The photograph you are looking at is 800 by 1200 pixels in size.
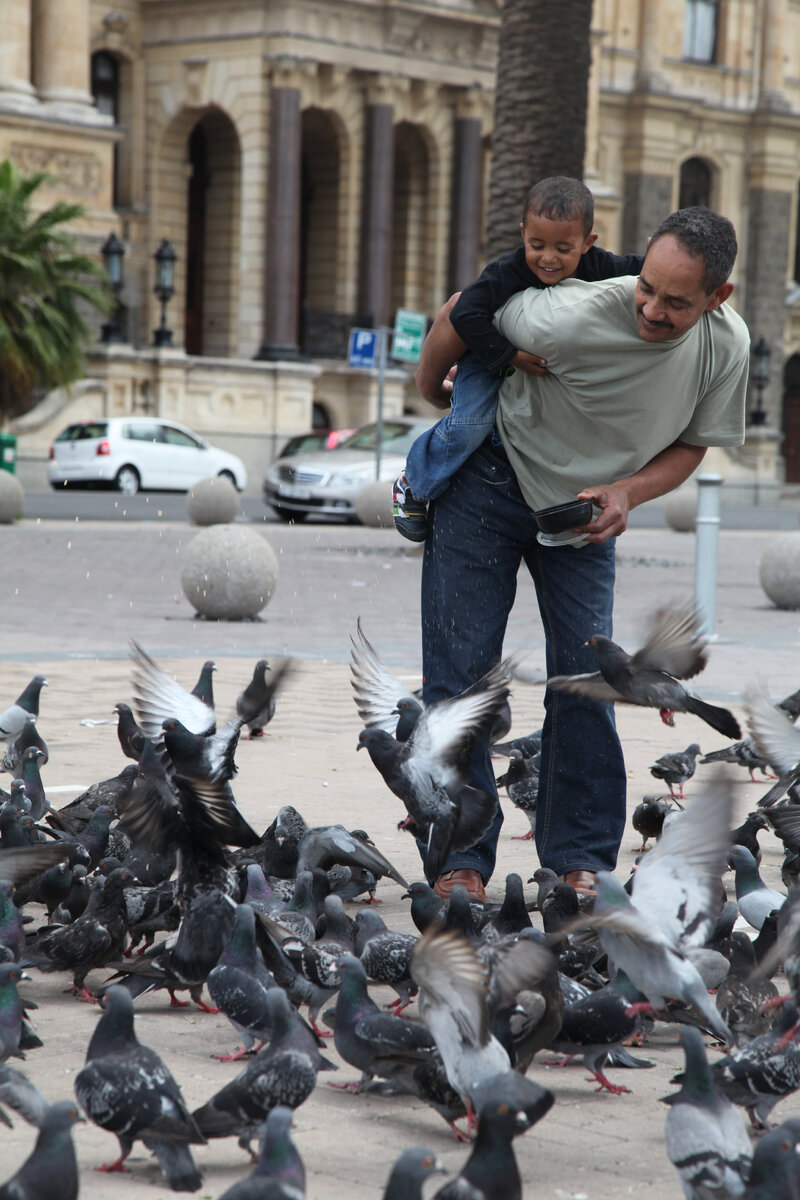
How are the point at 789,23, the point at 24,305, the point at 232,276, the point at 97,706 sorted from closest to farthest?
the point at 97,706 → the point at 24,305 → the point at 232,276 → the point at 789,23

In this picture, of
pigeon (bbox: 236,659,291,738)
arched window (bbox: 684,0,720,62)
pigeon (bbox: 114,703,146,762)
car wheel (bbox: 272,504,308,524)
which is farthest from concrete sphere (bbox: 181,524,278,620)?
arched window (bbox: 684,0,720,62)

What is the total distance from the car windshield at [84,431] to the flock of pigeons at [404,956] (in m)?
26.5

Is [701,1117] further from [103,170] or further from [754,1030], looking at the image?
[103,170]

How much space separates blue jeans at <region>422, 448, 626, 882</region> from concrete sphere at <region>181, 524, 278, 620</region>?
28.0 ft

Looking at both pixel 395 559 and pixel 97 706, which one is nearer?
pixel 97 706

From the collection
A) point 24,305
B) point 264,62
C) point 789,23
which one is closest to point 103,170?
point 264,62

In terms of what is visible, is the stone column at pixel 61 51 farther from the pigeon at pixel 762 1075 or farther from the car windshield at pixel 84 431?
the pigeon at pixel 762 1075

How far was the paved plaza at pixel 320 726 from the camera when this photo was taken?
11.5 ft

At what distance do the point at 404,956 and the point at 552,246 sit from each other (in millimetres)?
1983

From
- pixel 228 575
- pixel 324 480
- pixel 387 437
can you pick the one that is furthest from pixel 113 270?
pixel 228 575

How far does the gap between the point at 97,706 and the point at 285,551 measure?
12905mm

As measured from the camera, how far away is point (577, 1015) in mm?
3984

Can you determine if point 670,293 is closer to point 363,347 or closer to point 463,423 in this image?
point 463,423

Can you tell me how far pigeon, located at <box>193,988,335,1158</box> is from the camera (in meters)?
3.42
